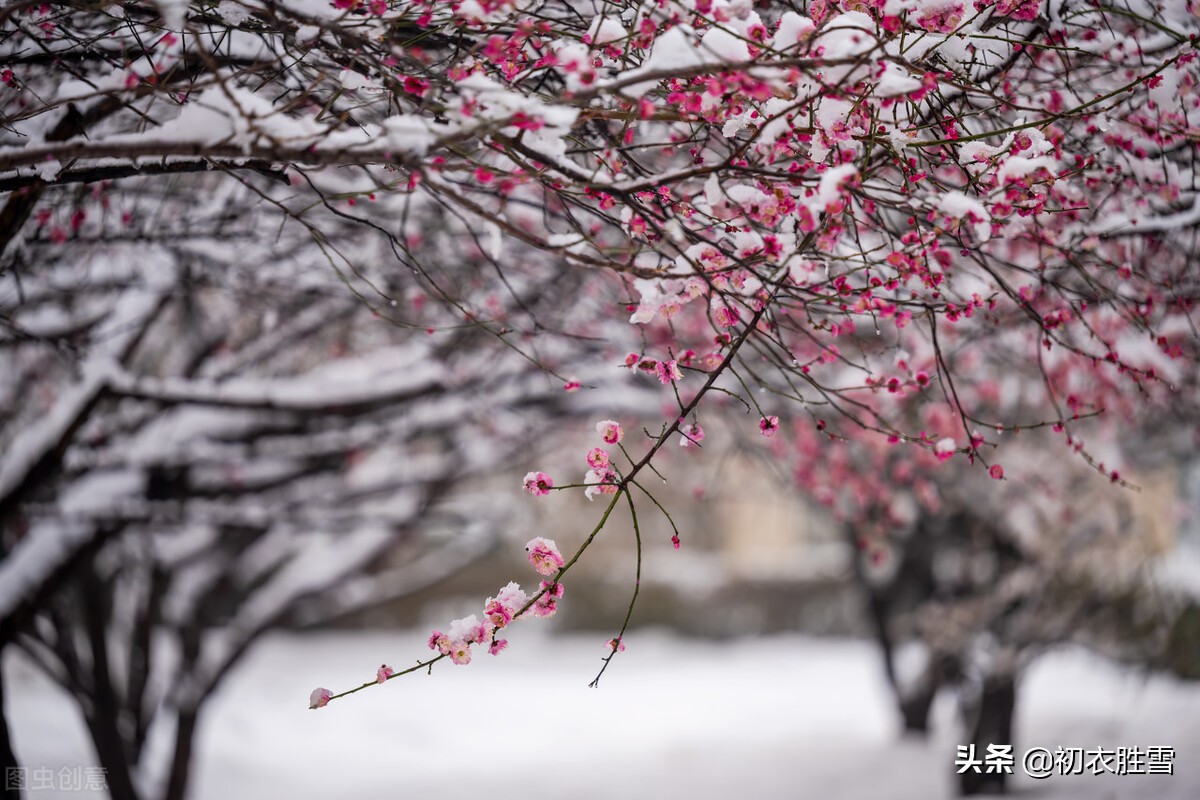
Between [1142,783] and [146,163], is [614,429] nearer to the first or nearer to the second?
[146,163]

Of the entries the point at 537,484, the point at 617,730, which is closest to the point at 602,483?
the point at 537,484

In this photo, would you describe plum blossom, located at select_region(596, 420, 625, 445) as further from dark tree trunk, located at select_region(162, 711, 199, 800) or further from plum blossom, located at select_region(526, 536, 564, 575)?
dark tree trunk, located at select_region(162, 711, 199, 800)

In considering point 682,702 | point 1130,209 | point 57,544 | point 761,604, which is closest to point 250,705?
point 682,702

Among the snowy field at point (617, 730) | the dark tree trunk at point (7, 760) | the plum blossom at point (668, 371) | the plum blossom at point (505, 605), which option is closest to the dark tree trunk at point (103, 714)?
the snowy field at point (617, 730)

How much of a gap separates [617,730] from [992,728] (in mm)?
5087

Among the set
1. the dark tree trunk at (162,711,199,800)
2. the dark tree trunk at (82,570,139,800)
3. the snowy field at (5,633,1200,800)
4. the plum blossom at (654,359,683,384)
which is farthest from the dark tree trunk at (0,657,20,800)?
the plum blossom at (654,359,683,384)

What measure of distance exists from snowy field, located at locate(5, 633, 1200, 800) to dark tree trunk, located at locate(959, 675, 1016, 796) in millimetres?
289

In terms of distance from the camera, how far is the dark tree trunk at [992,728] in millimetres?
5547

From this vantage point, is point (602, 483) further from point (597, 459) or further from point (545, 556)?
point (545, 556)

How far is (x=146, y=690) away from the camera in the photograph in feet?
19.6

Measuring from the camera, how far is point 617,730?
386 inches

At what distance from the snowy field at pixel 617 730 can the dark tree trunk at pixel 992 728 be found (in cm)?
29

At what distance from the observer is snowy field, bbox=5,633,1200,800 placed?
20.9 ft

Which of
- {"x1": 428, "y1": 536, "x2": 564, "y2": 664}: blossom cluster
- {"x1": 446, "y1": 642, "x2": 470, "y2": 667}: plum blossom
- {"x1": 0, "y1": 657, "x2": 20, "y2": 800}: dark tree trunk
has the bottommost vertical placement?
{"x1": 0, "y1": 657, "x2": 20, "y2": 800}: dark tree trunk
